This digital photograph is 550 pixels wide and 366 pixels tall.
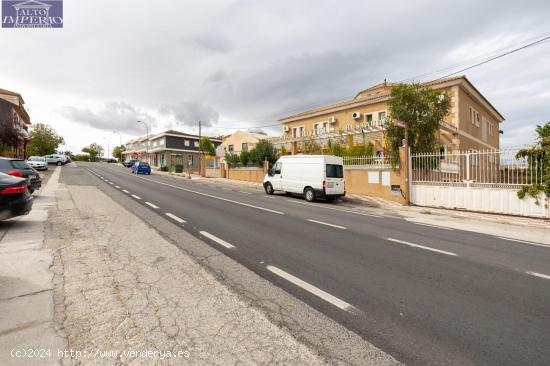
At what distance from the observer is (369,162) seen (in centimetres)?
1766

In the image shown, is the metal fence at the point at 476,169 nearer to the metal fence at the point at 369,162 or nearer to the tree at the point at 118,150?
the metal fence at the point at 369,162

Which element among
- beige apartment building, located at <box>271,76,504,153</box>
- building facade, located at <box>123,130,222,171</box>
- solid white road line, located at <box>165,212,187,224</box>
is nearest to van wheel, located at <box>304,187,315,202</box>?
beige apartment building, located at <box>271,76,504,153</box>

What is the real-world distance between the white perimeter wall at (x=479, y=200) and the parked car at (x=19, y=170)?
17238mm

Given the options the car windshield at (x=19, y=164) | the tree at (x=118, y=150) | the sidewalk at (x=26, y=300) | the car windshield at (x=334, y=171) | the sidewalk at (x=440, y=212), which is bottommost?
the sidewalk at (x=440, y=212)

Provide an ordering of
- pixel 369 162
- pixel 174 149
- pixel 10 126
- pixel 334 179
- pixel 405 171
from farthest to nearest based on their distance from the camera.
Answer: pixel 174 149, pixel 10 126, pixel 369 162, pixel 334 179, pixel 405 171

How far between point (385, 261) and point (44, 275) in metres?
5.45

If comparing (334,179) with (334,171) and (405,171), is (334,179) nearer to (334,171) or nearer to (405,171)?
(334,171)

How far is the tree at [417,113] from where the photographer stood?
637 inches

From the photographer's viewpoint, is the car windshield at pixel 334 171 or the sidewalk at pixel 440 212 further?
the car windshield at pixel 334 171

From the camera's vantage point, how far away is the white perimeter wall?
442 inches

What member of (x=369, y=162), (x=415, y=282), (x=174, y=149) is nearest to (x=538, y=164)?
(x=369, y=162)

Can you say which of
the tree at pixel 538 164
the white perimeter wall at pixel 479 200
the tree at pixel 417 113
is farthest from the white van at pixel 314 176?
the tree at pixel 538 164

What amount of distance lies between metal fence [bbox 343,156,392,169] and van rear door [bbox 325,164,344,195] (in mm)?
2732

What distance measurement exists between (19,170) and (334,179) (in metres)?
13.9
